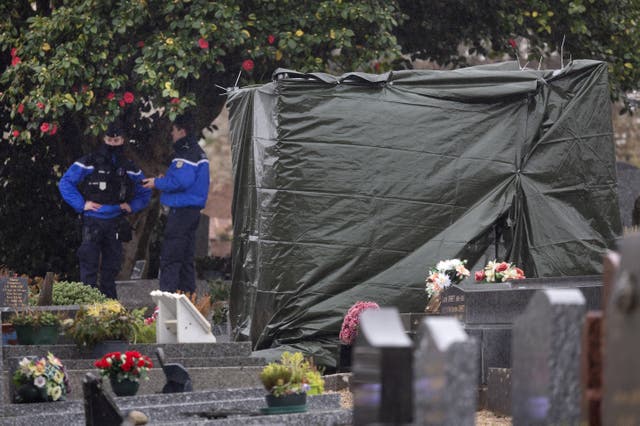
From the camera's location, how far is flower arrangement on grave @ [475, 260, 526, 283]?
12.4m

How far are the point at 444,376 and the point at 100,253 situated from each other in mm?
11748

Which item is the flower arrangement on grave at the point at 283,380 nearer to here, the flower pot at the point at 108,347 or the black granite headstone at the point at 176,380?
the black granite headstone at the point at 176,380

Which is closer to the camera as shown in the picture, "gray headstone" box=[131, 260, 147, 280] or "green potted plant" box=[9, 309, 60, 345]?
"green potted plant" box=[9, 309, 60, 345]

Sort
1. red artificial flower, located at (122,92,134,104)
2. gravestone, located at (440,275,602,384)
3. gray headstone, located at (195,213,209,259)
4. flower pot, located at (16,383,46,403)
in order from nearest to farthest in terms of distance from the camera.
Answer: flower pot, located at (16,383,46,403), gravestone, located at (440,275,602,384), red artificial flower, located at (122,92,134,104), gray headstone, located at (195,213,209,259)

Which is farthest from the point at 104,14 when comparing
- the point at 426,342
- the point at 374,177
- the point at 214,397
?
the point at 426,342

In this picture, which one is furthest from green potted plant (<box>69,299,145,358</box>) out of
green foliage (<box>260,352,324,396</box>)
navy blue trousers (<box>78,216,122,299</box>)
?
navy blue trousers (<box>78,216,122,299</box>)

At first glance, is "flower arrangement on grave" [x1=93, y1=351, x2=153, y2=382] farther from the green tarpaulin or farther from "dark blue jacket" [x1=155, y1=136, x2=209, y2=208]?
"dark blue jacket" [x1=155, y1=136, x2=209, y2=208]

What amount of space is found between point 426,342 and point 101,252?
11.6 m

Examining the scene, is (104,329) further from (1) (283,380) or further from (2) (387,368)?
(2) (387,368)

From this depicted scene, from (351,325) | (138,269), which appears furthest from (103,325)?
(138,269)

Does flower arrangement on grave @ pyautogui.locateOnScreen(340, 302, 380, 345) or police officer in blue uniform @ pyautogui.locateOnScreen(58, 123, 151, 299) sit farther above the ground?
police officer in blue uniform @ pyautogui.locateOnScreen(58, 123, 151, 299)

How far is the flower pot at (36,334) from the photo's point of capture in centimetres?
1133

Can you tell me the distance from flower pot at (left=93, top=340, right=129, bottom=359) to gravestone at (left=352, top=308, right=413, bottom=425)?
6.56m

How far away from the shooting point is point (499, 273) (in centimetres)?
1248
